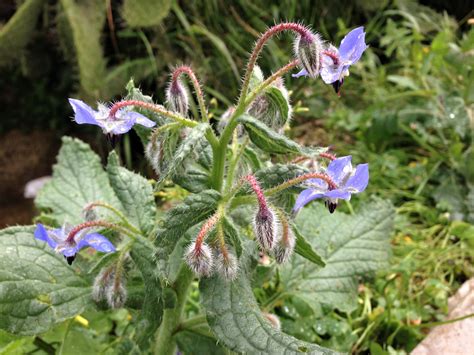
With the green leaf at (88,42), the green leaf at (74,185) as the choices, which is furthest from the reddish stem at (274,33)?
the green leaf at (88,42)

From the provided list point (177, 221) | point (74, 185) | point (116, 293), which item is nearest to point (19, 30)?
point (74, 185)

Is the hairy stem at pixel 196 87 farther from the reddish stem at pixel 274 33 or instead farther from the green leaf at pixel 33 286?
the green leaf at pixel 33 286

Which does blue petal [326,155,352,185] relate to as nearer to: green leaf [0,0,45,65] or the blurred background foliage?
the blurred background foliage

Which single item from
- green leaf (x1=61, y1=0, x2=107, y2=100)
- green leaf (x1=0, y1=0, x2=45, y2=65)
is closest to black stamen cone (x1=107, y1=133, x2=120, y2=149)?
green leaf (x1=61, y1=0, x2=107, y2=100)

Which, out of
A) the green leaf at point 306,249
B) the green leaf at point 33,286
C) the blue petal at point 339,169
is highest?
→ the blue petal at point 339,169

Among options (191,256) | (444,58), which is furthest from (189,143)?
(444,58)

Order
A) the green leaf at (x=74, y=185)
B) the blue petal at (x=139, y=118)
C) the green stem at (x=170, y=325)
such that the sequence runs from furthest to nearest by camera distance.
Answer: the green leaf at (x=74, y=185)
the green stem at (x=170, y=325)
the blue petal at (x=139, y=118)

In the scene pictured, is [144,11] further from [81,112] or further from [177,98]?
[81,112]
